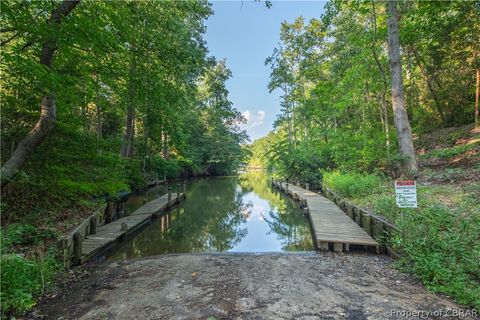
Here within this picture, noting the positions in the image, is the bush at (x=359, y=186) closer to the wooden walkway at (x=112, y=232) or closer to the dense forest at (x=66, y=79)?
the dense forest at (x=66, y=79)

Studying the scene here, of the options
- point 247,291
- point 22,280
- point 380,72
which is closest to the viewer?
point 22,280

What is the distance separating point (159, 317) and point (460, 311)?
3275 millimetres

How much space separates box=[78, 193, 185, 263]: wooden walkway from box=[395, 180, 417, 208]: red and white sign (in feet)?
19.4

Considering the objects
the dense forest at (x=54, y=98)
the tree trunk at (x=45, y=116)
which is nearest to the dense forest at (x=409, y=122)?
the dense forest at (x=54, y=98)

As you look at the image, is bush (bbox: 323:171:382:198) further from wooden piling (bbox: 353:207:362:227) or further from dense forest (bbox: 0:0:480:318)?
wooden piling (bbox: 353:207:362:227)

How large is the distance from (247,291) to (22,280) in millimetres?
2873

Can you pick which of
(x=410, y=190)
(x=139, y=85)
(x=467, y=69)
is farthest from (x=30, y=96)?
(x=467, y=69)

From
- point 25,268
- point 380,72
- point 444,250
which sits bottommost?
point 25,268

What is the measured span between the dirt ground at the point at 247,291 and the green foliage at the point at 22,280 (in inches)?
8.8

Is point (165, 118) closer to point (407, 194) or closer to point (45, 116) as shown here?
point (45, 116)

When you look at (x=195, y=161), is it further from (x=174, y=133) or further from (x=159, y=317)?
(x=159, y=317)

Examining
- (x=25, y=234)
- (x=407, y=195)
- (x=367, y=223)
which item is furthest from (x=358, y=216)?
(x=25, y=234)

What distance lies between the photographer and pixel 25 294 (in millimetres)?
2795

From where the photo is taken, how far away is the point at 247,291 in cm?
336
